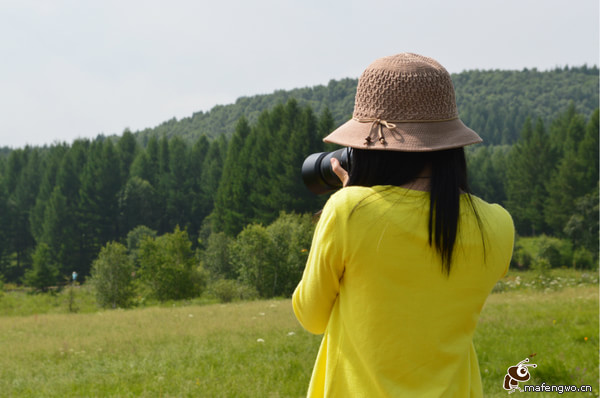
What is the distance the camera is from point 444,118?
1447 mm

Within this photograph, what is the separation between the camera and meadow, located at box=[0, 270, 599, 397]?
15.8ft

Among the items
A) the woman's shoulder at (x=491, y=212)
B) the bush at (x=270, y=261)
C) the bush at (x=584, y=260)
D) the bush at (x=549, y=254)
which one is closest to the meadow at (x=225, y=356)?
the woman's shoulder at (x=491, y=212)

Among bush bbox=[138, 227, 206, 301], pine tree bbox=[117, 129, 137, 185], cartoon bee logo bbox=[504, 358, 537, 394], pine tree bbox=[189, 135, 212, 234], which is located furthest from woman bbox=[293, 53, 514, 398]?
pine tree bbox=[117, 129, 137, 185]

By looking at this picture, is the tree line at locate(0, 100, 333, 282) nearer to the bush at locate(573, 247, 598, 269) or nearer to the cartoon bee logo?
the bush at locate(573, 247, 598, 269)

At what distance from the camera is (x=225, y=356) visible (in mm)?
5812

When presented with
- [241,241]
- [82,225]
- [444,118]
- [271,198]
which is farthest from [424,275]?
[82,225]

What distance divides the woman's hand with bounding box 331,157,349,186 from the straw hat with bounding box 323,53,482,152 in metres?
0.16

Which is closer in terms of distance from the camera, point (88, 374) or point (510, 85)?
point (88, 374)

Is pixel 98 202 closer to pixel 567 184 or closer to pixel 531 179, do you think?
pixel 531 179

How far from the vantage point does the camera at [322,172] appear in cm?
176

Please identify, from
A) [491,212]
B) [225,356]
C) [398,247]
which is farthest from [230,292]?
[398,247]

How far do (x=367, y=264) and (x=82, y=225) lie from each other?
61991 mm

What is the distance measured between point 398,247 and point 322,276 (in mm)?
206

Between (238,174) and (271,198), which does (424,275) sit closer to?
(271,198)
